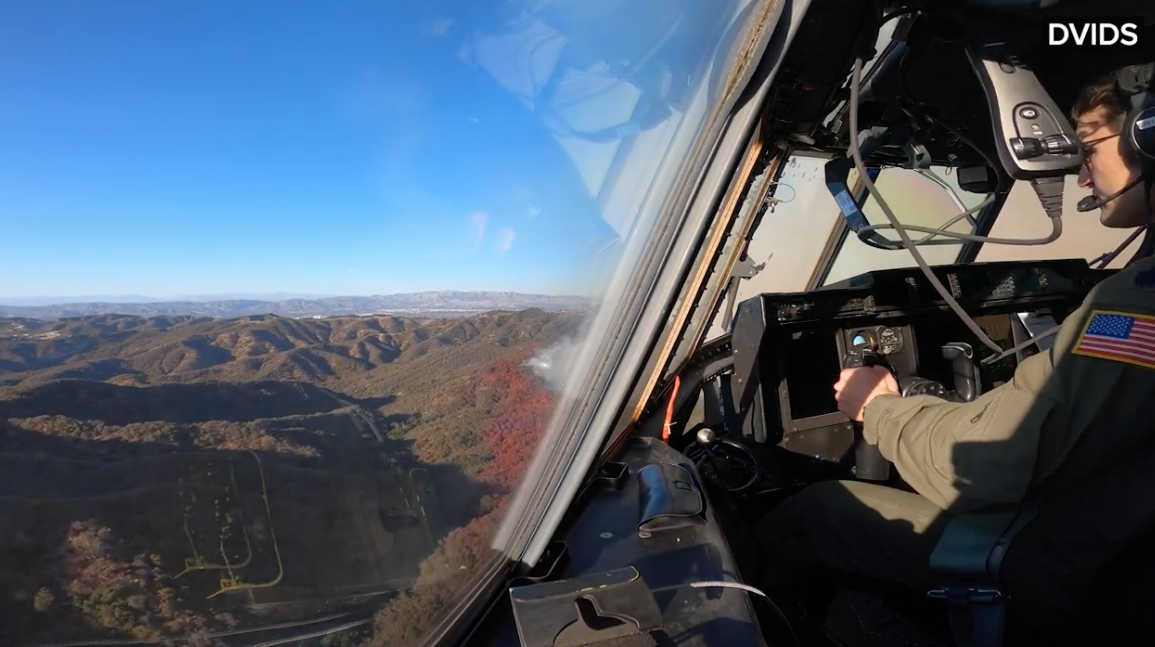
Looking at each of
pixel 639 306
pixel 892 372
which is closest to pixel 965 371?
pixel 892 372

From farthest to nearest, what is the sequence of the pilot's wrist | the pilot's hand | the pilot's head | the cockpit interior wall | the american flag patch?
the cockpit interior wall, the pilot's hand, the pilot's wrist, the pilot's head, the american flag patch

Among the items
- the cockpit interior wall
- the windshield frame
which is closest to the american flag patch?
the windshield frame

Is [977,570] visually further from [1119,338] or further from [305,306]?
[305,306]

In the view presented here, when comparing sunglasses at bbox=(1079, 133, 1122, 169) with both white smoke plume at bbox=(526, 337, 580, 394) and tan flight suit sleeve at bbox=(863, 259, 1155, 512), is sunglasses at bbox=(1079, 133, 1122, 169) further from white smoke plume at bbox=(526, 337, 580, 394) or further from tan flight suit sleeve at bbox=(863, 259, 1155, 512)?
white smoke plume at bbox=(526, 337, 580, 394)

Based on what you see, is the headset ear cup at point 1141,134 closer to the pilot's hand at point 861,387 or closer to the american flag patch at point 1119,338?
the american flag patch at point 1119,338

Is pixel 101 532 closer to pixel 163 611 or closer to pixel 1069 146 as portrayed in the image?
pixel 163 611
